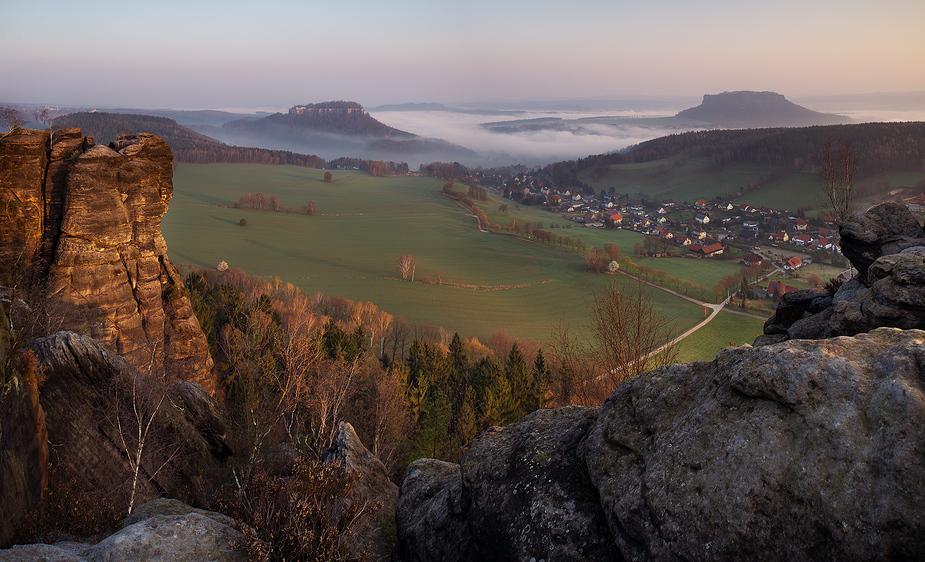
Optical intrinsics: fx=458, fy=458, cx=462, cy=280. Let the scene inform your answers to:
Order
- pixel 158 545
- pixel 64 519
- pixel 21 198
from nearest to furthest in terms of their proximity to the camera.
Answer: pixel 158 545 → pixel 64 519 → pixel 21 198

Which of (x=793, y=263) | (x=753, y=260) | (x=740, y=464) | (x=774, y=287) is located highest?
(x=740, y=464)

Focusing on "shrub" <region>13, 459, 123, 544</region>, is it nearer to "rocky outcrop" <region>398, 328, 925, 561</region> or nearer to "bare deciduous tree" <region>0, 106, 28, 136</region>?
"rocky outcrop" <region>398, 328, 925, 561</region>

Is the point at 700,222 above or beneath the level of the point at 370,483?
above

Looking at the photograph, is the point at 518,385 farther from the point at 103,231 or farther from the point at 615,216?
the point at 615,216

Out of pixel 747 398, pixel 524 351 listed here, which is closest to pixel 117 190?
pixel 747 398

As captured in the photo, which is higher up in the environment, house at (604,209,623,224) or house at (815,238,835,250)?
house at (604,209,623,224)

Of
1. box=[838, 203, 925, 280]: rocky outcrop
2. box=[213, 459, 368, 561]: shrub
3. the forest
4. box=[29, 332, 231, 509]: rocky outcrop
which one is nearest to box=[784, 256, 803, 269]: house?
the forest

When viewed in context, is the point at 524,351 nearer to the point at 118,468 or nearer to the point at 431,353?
the point at 431,353

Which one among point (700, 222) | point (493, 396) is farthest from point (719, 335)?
point (700, 222)
